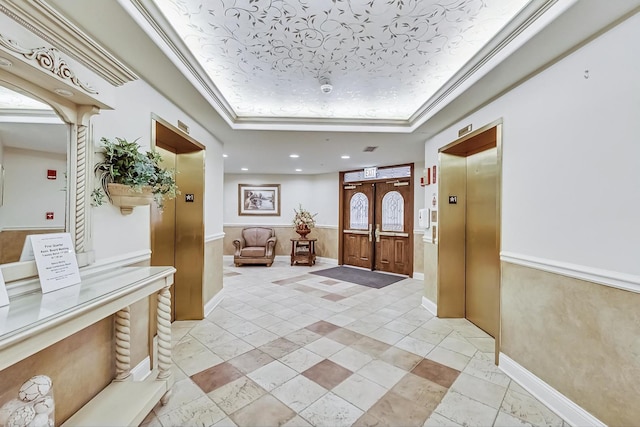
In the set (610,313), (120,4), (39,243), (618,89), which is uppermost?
(120,4)

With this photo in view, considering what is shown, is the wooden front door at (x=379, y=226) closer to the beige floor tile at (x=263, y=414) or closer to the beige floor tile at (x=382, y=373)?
the beige floor tile at (x=382, y=373)

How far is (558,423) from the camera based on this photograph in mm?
1754

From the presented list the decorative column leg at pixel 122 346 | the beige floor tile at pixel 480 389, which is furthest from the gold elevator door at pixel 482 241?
the decorative column leg at pixel 122 346

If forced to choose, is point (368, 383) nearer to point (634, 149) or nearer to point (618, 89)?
point (634, 149)

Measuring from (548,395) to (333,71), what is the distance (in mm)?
3105

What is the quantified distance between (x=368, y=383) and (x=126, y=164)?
247 centimetres

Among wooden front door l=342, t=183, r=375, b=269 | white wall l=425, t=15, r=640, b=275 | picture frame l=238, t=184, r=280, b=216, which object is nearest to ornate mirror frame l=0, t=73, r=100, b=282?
white wall l=425, t=15, r=640, b=275

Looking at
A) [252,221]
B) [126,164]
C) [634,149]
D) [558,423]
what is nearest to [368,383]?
[558,423]

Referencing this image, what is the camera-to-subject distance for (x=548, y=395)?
1.92 metres

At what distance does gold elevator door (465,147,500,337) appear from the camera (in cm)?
303

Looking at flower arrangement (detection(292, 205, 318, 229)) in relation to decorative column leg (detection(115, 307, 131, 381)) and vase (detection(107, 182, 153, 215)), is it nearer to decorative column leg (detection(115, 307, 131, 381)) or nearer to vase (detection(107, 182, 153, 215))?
vase (detection(107, 182, 153, 215))

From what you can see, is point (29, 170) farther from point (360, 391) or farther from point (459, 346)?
point (459, 346)

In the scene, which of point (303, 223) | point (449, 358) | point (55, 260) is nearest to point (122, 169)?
point (55, 260)

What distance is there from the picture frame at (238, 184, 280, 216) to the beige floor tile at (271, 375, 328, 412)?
5.89m
